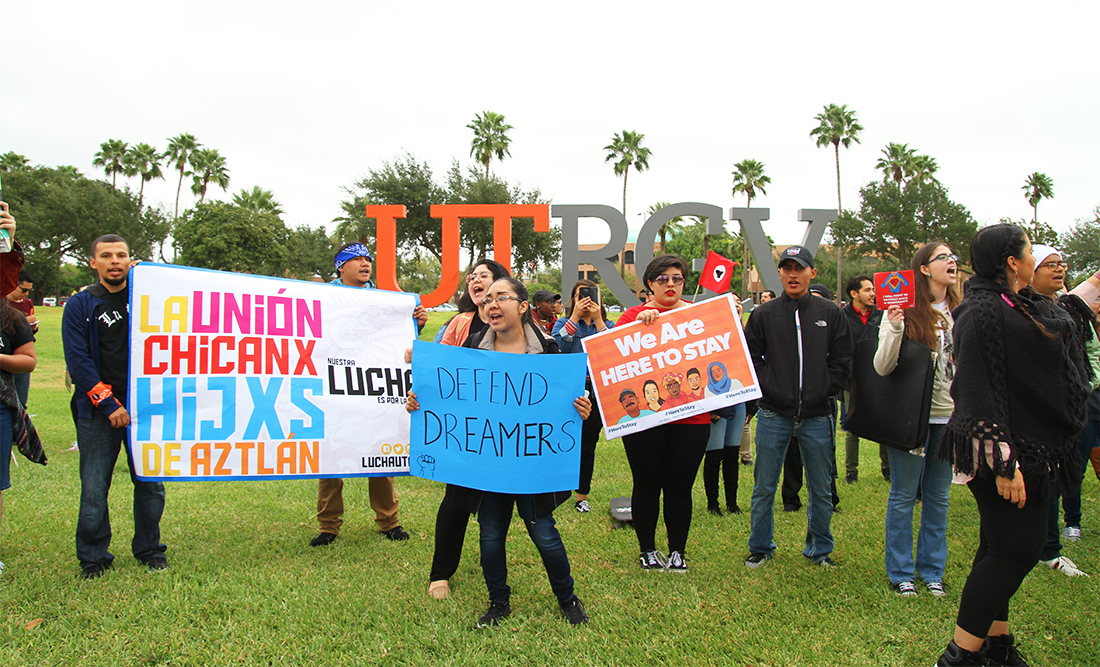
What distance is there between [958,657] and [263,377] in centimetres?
430

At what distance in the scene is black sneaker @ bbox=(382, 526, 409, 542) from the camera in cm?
491

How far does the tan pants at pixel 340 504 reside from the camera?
16.0ft

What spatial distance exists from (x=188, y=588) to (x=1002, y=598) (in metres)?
4.31

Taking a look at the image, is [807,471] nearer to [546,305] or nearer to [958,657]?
[958,657]

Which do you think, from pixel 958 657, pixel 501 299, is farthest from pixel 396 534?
pixel 958 657

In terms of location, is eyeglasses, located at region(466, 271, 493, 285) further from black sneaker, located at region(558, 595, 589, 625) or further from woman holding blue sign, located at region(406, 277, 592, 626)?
black sneaker, located at region(558, 595, 589, 625)

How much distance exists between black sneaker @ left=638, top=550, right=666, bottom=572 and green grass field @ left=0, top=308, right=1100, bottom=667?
0.30 feet

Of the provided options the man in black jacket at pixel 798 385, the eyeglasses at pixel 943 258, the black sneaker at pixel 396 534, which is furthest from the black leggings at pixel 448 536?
the eyeglasses at pixel 943 258

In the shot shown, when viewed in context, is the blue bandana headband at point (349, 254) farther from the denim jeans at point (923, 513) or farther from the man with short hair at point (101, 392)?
the denim jeans at point (923, 513)

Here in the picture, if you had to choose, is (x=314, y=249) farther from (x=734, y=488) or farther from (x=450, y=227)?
(x=734, y=488)

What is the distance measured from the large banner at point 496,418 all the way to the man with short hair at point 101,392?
199cm

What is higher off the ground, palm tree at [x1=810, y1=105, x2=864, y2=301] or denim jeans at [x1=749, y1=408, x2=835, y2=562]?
palm tree at [x1=810, y1=105, x2=864, y2=301]

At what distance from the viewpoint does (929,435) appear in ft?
13.0

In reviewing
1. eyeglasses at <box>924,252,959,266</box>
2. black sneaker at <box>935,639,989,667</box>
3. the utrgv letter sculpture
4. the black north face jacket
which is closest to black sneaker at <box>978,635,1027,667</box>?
black sneaker at <box>935,639,989,667</box>
